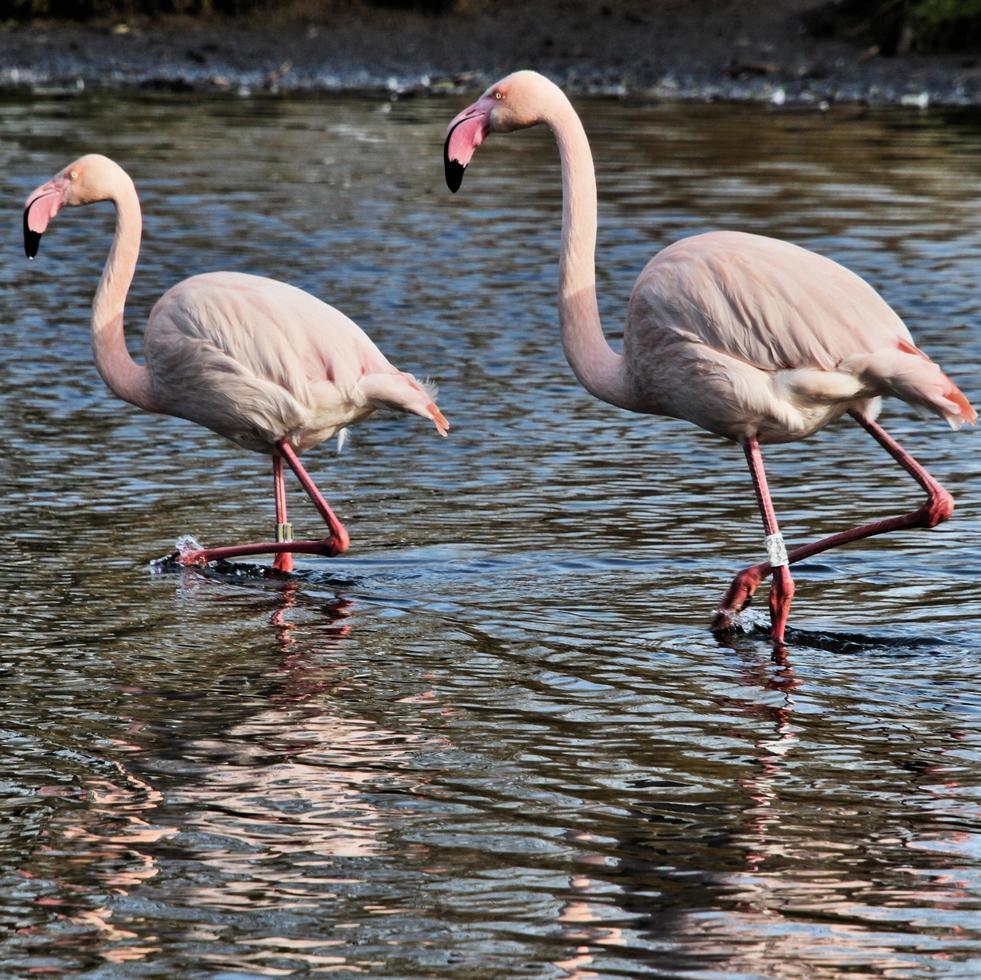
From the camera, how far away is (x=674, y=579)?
7.00 m

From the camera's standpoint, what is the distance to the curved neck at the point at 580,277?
22.1ft

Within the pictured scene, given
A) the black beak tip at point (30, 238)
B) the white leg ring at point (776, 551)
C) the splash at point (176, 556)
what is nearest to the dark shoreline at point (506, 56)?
the black beak tip at point (30, 238)

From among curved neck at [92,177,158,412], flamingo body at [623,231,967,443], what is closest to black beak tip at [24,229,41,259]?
curved neck at [92,177,158,412]

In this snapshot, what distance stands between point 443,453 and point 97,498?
67.3 inches

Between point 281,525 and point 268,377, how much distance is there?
1.81 ft

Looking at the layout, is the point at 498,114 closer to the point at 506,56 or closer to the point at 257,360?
the point at 257,360

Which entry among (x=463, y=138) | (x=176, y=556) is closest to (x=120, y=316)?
(x=176, y=556)

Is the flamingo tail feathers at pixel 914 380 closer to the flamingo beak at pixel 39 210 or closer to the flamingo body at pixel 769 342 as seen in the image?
the flamingo body at pixel 769 342

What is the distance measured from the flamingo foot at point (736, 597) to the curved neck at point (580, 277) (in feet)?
2.40

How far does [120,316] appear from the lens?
25.9 feet

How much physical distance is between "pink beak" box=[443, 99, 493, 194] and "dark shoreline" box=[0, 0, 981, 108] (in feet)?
59.9

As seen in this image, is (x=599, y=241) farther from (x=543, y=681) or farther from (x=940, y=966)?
(x=940, y=966)

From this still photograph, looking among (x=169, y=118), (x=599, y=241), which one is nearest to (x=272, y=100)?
(x=169, y=118)

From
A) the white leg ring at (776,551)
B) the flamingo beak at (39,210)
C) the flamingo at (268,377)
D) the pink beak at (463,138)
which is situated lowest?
the white leg ring at (776,551)
